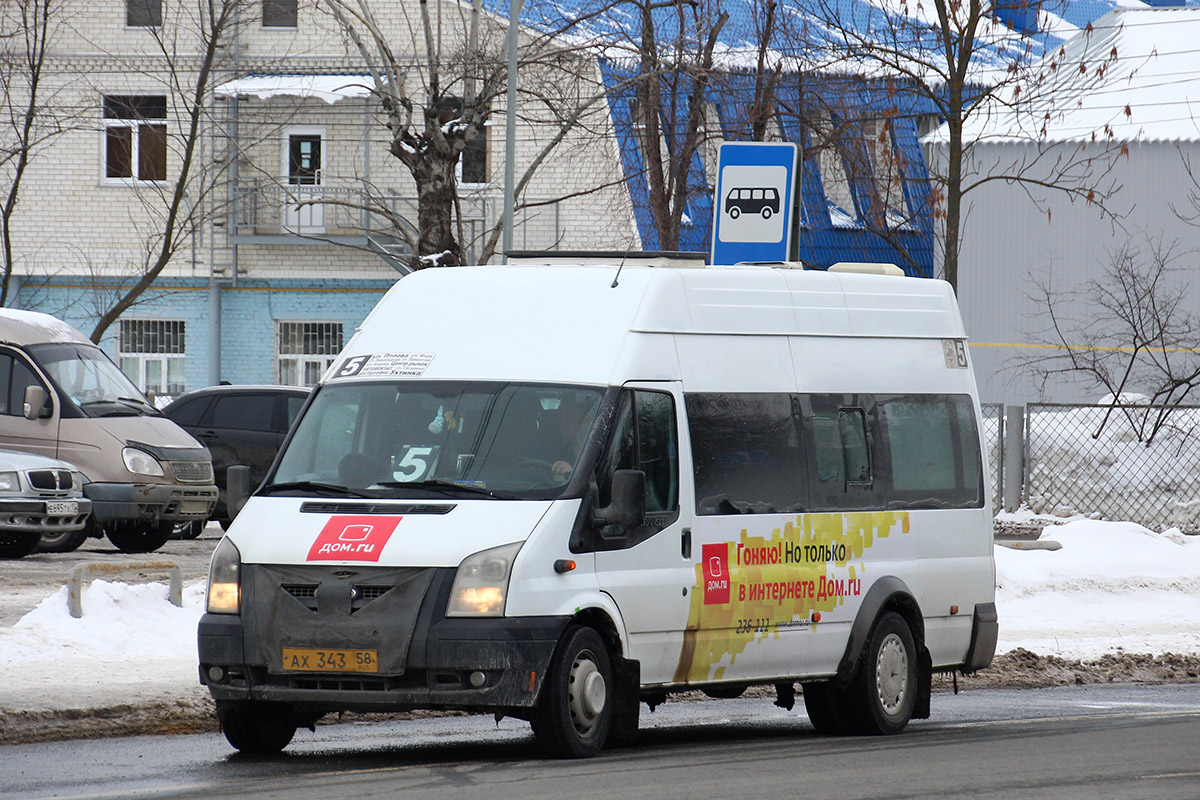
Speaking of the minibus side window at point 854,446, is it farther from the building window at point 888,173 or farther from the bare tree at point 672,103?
the bare tree at point 672,103

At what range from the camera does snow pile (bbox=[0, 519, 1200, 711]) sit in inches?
414

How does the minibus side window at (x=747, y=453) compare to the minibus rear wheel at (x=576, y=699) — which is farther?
the minibus side window at (x=747, y=453)

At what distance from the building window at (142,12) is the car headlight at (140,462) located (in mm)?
20171

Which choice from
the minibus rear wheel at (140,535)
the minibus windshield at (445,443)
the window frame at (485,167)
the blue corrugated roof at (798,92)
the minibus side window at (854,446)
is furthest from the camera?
the window frame at (485,167)

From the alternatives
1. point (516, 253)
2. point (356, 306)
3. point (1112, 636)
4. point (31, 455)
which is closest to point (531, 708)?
point (516, 253)

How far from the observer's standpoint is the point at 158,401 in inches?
1262

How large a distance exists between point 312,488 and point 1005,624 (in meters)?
8.33

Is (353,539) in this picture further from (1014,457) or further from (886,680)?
(1014,457)

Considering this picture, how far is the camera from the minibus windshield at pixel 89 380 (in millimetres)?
19000

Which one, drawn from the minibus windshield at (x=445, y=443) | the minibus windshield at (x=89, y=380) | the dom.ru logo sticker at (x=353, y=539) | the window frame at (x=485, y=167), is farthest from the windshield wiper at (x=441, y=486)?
the window frame at (x=485, y=167)

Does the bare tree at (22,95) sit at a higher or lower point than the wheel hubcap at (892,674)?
higher

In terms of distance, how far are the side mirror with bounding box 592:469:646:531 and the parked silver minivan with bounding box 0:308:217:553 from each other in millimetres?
11104

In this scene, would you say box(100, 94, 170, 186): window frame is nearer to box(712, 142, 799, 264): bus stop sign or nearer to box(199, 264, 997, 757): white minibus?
box(712, 142, 799, 264): bus stop sign

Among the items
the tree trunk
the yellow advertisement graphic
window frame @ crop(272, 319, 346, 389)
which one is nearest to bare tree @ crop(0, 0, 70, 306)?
window frame @ crop(272, 319, 346, 389)
